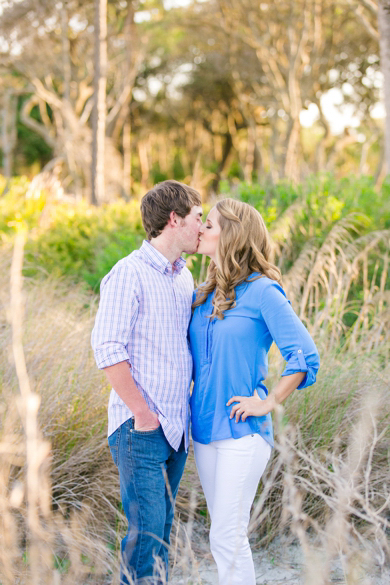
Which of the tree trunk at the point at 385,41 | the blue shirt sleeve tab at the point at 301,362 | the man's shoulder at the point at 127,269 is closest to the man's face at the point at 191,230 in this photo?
the man's shoulder at the point at 127,269

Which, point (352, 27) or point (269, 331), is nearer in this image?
point (269, 331)

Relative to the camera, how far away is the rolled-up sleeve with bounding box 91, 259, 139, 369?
239 cm

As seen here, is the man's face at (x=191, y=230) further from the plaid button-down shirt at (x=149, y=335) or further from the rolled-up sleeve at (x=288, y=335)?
the rolled-up sleeve at (x=288, y=335)

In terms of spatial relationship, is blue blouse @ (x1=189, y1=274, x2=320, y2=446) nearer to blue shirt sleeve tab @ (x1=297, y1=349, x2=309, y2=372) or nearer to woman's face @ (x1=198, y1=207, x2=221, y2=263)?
blue shirt sleeve tab @ (x1=297, y1=349, x2=309, y2=372)

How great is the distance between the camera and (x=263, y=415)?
2570mm

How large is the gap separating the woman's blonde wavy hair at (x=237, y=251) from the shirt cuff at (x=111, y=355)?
453 mm

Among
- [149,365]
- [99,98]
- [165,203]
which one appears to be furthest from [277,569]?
[99,98]

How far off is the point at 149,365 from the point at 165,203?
75cm

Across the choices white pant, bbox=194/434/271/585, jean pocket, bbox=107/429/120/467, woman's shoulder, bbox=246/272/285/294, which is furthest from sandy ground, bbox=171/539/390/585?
woman's shoulder, bbox=246/272/285/294

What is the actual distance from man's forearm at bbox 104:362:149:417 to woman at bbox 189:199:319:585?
344mm

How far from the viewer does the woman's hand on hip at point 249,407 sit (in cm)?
250

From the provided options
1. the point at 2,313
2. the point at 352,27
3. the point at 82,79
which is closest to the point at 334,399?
the point at 2,313

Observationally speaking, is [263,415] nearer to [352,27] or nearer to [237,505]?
[237,505]

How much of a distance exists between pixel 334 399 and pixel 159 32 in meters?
21.8
